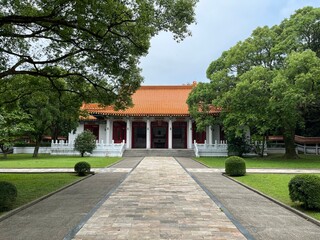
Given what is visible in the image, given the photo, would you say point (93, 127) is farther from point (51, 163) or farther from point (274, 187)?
point (274, 187)

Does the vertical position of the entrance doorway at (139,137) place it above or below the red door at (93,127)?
below

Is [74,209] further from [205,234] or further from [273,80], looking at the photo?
[273,80]

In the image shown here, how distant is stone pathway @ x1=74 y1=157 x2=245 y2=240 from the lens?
16.9 ft

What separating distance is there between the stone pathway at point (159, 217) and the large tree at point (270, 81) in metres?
11.4

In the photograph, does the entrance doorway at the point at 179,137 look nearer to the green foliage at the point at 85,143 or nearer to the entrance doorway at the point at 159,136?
the entrance doorway at the point at 159,136

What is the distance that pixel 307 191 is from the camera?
6.97m

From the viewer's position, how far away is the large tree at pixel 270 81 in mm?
18203

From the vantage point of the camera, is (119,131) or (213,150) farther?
(119,131)

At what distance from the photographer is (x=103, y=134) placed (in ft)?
106

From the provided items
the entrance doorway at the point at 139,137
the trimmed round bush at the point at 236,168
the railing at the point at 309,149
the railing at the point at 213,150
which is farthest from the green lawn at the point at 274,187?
the entrance doorway at the point at 139,137

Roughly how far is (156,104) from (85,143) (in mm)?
9199

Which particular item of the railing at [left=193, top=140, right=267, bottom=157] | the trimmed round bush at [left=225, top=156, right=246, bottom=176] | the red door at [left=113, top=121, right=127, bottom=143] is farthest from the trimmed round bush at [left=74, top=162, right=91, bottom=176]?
the red door at [left=113, top=121, right=127, bottom=143]

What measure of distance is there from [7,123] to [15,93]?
12.7m

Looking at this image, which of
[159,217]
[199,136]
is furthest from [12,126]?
[159,217]
